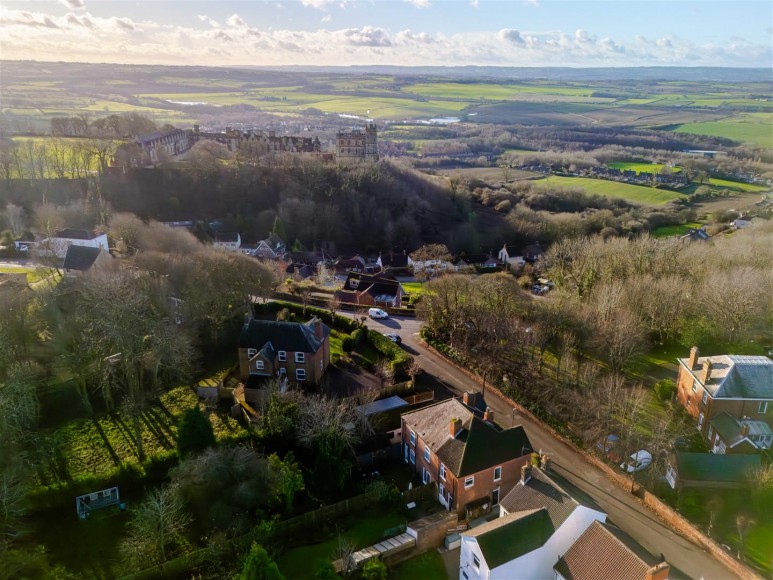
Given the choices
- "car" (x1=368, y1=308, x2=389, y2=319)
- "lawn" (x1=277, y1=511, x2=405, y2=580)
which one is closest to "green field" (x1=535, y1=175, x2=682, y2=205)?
"car" (x1=368, y1=308, x2=389, y2=319)

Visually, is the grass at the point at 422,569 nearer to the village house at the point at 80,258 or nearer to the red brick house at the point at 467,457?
the red brick house at the point at 467,457

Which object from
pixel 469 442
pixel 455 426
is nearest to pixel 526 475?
pixel 469 442

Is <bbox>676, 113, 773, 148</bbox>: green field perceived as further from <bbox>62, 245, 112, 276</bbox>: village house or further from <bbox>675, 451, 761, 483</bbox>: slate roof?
<bbox>62, 245, 112, 276</bbox>: village house

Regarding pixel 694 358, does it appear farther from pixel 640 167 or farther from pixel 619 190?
pixel 640 167

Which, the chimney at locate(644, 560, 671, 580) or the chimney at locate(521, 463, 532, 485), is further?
the chimney at locate(521, 463, 532, 485)

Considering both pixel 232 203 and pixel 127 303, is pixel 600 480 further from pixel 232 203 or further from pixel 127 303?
pixel 232 203

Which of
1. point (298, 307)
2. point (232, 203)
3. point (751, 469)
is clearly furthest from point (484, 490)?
point (232, 203)
